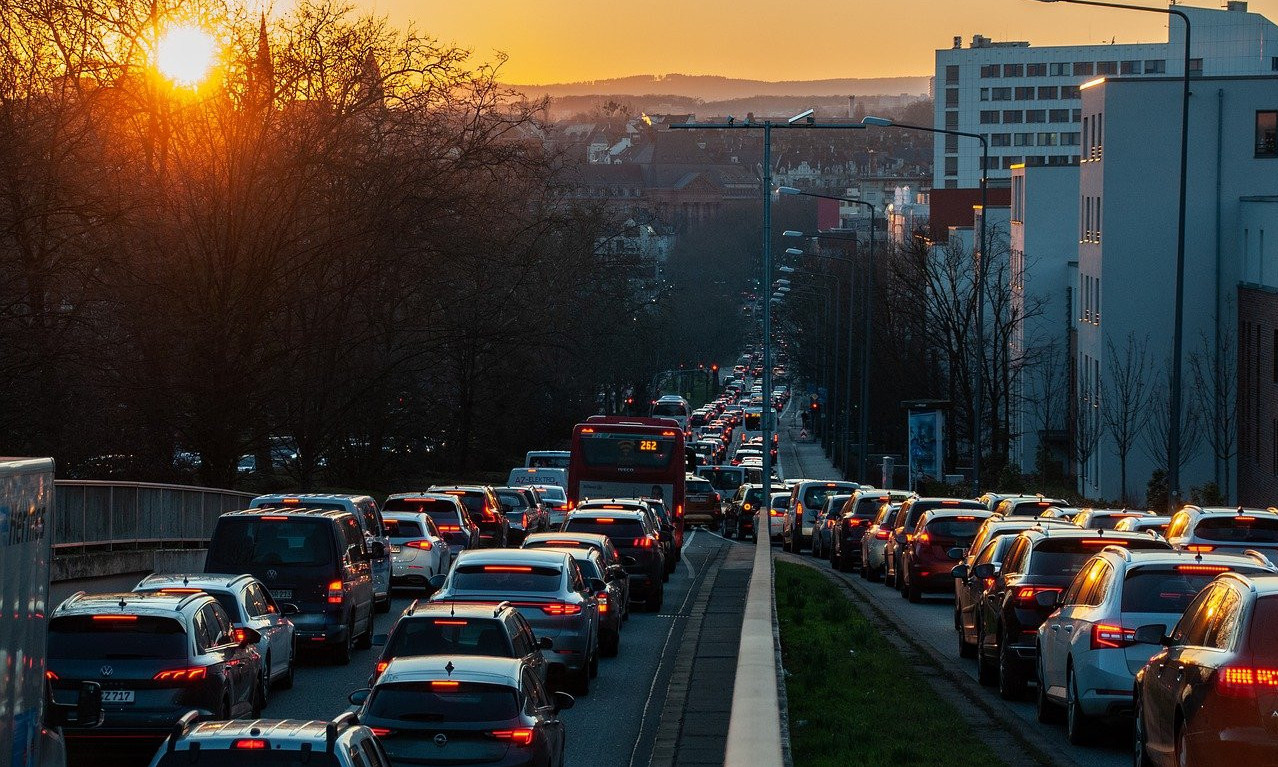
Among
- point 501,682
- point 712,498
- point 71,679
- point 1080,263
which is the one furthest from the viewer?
point 1080,263

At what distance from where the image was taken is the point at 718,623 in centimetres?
2809

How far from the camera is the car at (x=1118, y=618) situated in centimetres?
1502

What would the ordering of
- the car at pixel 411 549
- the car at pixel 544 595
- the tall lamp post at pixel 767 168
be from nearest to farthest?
the car at pixel 544 595, the car at pixel 411 549, the tall lamp post at pixel 767 168

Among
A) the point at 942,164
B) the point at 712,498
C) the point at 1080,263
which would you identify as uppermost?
the point at 942,164

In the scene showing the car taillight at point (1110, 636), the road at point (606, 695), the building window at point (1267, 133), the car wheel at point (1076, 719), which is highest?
the building window at point (1267, 133)

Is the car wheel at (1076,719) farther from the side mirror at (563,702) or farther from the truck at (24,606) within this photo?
the truck at (24,606)

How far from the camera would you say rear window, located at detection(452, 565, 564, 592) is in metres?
20.7

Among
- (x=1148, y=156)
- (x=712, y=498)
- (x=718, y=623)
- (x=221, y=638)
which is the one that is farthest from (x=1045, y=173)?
(x=221, y=638)

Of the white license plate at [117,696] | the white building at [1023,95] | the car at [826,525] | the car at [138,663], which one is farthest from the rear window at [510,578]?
the white building at [1023,95]

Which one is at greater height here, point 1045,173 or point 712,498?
point 1045,173

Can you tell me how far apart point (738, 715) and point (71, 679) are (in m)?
8.00

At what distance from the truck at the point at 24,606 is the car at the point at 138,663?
4.24 m

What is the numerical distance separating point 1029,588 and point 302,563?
9.08m

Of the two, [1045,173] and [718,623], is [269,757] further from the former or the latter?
[1045,173]
